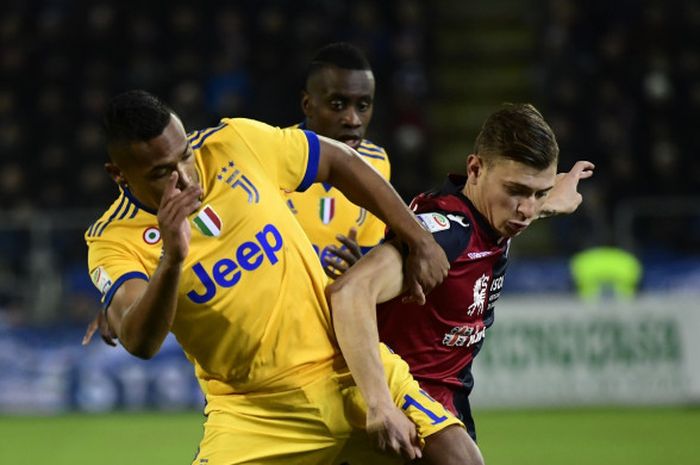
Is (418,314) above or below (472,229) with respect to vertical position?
below

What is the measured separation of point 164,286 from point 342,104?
2.74 m

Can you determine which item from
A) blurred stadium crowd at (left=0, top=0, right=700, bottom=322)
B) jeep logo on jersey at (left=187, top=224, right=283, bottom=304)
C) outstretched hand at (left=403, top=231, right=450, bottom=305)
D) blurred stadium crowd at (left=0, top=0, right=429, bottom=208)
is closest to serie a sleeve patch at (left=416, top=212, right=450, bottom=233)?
outstretched hand at (left=403, top=231, right=450, bottom=305)

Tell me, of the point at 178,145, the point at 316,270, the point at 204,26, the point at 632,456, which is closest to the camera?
the point at 178,145

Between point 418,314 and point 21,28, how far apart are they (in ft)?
48.7

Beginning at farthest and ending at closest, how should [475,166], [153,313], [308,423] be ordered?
[475,166], [308,423], [153,313]

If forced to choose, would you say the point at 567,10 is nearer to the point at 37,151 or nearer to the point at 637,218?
the point at 637,218

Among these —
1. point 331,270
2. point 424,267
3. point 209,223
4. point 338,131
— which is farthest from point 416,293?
point 338,131

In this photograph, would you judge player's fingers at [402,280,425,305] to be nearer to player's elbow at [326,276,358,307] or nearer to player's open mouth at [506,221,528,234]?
player's elbow at [326,276,358,307]

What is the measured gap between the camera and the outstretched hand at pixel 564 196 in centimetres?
500

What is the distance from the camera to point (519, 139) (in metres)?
4.38

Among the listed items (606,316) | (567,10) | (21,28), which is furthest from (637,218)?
(21,28)

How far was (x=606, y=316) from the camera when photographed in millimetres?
12719

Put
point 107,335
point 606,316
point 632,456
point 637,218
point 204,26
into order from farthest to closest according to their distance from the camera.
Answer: point 204,26 → point 637,218 → point 606,316 → point 632,456 → point 107,335

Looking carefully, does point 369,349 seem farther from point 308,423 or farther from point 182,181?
point 182,181
